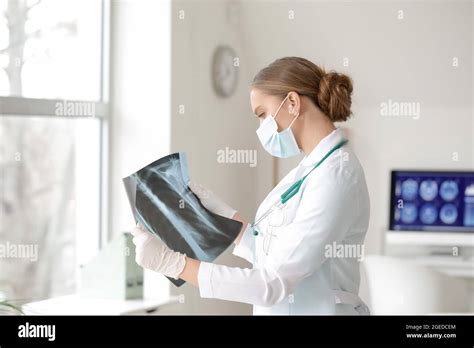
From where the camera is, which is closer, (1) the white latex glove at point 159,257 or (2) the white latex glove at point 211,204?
(1) the white latex glove at point 159,257

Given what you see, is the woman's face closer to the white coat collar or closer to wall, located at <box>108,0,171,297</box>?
the white coat collar

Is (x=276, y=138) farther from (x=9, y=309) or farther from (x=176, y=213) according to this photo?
(x=9, y=309)

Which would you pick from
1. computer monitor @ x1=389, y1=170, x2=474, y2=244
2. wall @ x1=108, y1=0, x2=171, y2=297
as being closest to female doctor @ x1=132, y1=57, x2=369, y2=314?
wall @ x1=108, y1=0, x2=171, y2=297

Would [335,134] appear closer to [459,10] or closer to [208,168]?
[208,168]

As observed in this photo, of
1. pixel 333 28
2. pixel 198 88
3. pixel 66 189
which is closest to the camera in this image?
pixel 66 189

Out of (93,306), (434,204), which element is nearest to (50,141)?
(93,306)

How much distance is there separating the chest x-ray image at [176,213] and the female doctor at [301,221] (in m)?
0.06

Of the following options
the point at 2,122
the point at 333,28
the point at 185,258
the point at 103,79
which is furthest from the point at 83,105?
the point at 185,258

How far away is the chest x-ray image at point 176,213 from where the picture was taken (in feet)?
4.85

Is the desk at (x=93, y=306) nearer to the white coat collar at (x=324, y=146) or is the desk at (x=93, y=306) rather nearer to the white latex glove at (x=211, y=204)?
the white latex glove at (x=211, y=204)

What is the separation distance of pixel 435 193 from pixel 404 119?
398 millimetres

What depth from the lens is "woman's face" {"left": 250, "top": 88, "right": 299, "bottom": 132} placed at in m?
1.44

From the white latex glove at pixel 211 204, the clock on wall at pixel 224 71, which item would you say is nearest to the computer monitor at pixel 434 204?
the clock on wall at pixel 224 71
